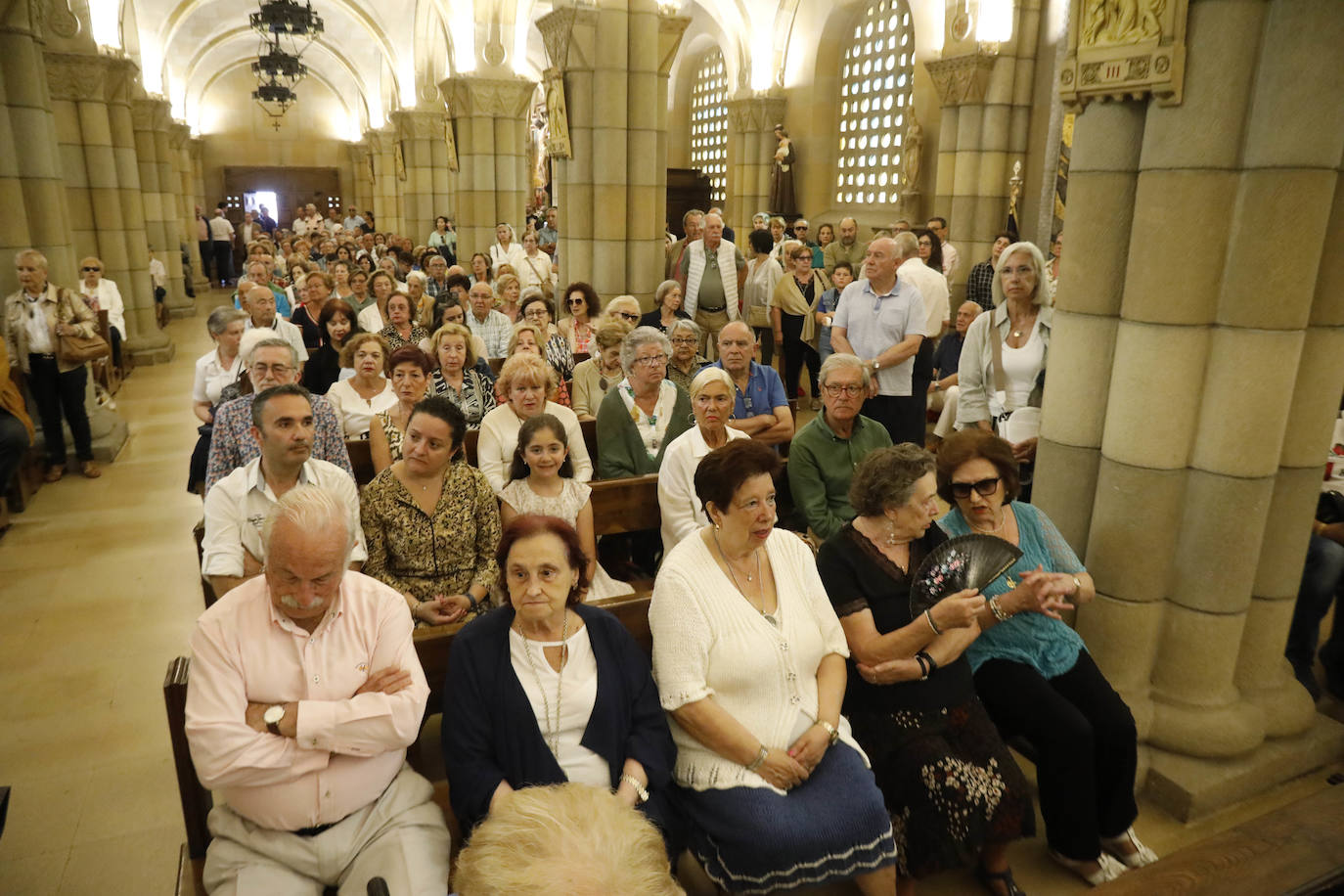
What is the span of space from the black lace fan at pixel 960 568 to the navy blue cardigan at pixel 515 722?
0.89m

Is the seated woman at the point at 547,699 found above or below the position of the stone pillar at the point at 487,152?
below

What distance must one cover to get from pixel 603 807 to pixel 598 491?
2.37 metres

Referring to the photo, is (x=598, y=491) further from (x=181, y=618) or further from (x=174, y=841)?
(x=181, y=618)

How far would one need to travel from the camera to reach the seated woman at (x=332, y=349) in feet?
19.9

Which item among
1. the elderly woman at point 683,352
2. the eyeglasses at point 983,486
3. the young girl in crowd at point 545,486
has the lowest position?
the young girl in crowd at point 545,486

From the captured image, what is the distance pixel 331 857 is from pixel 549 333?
482 cm

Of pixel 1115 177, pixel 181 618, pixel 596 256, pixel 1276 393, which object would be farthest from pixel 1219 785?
pixel 596 256

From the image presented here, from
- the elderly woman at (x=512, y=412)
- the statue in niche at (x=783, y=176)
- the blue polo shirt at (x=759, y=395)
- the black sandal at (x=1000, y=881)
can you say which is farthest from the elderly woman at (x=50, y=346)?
the statue in niche at (x=783, y=176)

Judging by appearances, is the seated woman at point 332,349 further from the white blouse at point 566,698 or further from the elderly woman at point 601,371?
the white blouse at point 566,698

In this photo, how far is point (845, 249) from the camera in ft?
32.2

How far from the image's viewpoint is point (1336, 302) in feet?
9.99

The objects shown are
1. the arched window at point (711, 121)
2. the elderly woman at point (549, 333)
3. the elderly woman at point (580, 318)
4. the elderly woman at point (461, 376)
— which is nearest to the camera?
the elderly woman at point (461, 376)

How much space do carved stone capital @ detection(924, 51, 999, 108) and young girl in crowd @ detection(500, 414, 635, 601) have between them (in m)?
9.18

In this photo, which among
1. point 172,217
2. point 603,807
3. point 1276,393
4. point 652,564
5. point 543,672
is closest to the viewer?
point 603,807
